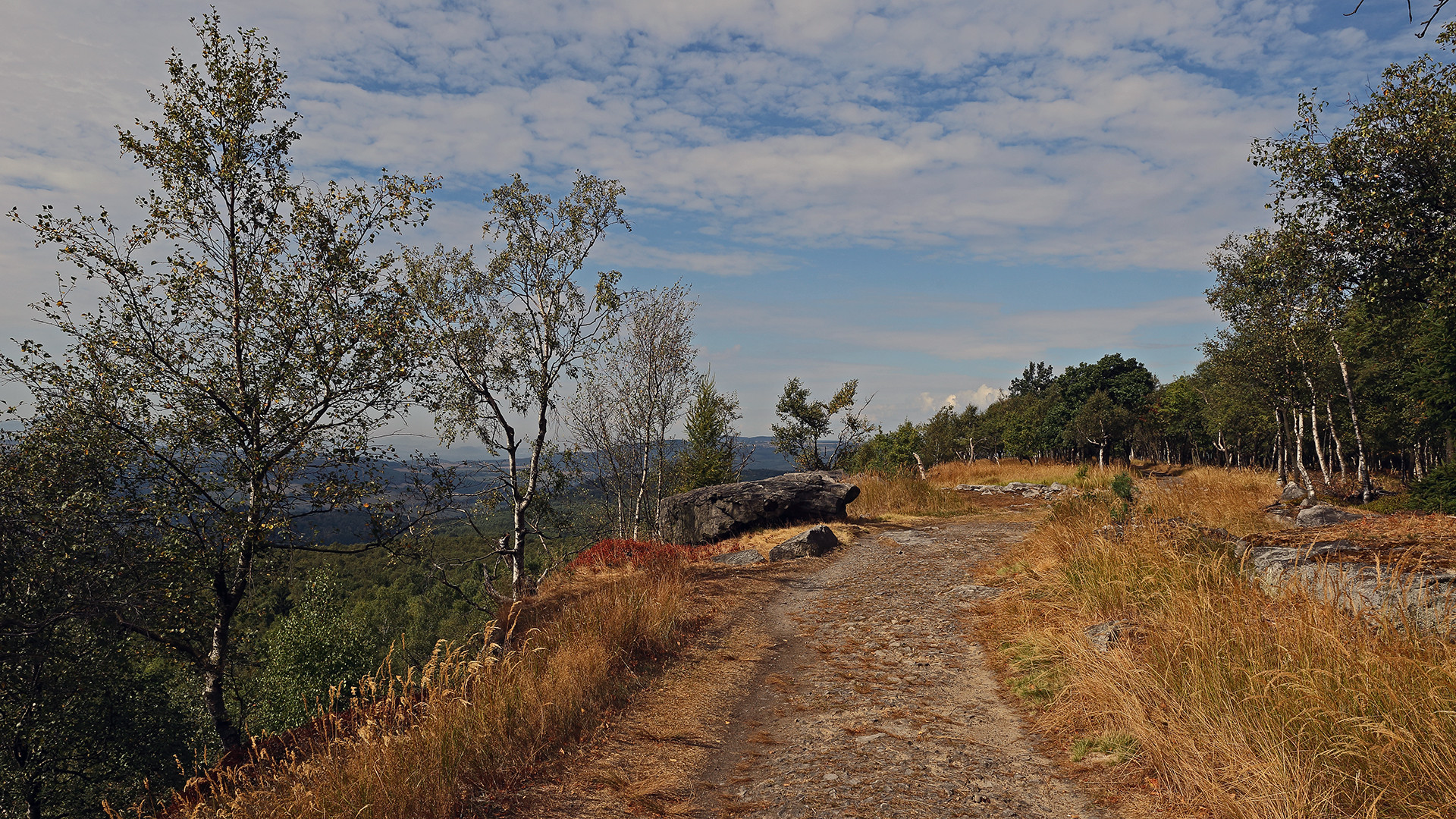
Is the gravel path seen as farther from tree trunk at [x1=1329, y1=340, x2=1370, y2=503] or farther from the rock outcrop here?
tree trunk at [x1=1329, y1=340, x2=1370, y2=503]

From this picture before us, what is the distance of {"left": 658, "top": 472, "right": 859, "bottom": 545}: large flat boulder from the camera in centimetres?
1758

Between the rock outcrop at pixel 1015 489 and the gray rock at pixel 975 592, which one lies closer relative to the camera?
the gray rock at pixel 975 592

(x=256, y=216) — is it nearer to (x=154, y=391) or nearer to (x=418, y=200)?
(x=418, y=200)

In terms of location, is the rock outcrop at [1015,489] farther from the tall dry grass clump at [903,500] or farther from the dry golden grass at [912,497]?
the tall dry grass clump at [903,500]

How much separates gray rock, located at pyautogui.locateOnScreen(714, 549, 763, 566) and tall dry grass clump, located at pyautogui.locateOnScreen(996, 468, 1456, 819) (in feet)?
25.0

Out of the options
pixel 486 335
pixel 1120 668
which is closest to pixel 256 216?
pixel 486 335

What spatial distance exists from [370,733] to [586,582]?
887 centimetres

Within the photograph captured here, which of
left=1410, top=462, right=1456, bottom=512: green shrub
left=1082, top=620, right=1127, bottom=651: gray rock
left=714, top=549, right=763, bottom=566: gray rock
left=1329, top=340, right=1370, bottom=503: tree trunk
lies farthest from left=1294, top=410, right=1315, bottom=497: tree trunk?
left=1082, top=620, right=1127, bottom=651: gray rock

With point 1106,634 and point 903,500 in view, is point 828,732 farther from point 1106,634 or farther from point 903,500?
point 903,500

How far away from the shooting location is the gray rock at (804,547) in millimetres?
14477

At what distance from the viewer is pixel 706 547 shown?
16.5 m

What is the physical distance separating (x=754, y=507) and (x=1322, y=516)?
12.8m

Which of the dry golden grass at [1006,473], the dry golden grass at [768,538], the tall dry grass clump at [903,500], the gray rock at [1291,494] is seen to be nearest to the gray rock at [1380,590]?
the dry golden grass at [768,538]

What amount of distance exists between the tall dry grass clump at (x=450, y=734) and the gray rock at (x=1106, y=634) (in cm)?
476
